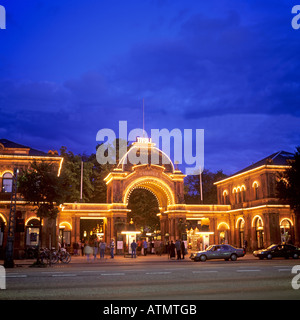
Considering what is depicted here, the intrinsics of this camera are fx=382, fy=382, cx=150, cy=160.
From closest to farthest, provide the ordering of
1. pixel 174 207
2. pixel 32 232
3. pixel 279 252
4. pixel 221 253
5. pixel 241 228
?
pixel 221 253 → pixel 279 252 → pixel 32 232 → pixel 174 207 → pixel 241 228

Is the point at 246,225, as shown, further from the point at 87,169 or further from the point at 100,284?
the point at 100,284

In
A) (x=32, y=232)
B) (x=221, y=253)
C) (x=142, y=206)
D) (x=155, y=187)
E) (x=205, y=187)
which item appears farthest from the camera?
(x=205, y=187)

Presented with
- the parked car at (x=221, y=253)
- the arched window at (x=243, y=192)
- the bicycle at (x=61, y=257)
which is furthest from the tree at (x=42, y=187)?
the arched window at (x=243, y=192)

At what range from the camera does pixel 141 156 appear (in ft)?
168

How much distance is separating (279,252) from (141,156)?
21940mm

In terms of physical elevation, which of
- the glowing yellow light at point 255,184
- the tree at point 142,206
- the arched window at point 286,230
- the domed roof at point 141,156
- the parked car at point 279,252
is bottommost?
the parked car at point 279,252

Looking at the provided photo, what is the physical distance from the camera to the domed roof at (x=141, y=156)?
50.9 meters

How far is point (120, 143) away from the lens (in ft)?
212

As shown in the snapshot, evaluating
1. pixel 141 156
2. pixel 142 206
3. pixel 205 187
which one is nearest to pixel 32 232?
pixel 141 156

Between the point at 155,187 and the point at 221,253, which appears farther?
the point at 155,187

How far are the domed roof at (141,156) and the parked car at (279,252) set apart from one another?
19.8m

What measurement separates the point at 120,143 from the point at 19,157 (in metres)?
24.8

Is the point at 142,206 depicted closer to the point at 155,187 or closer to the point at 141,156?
the point at 155,187

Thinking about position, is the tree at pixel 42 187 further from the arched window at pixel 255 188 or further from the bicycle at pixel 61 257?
the arched window at pixel 255 188
